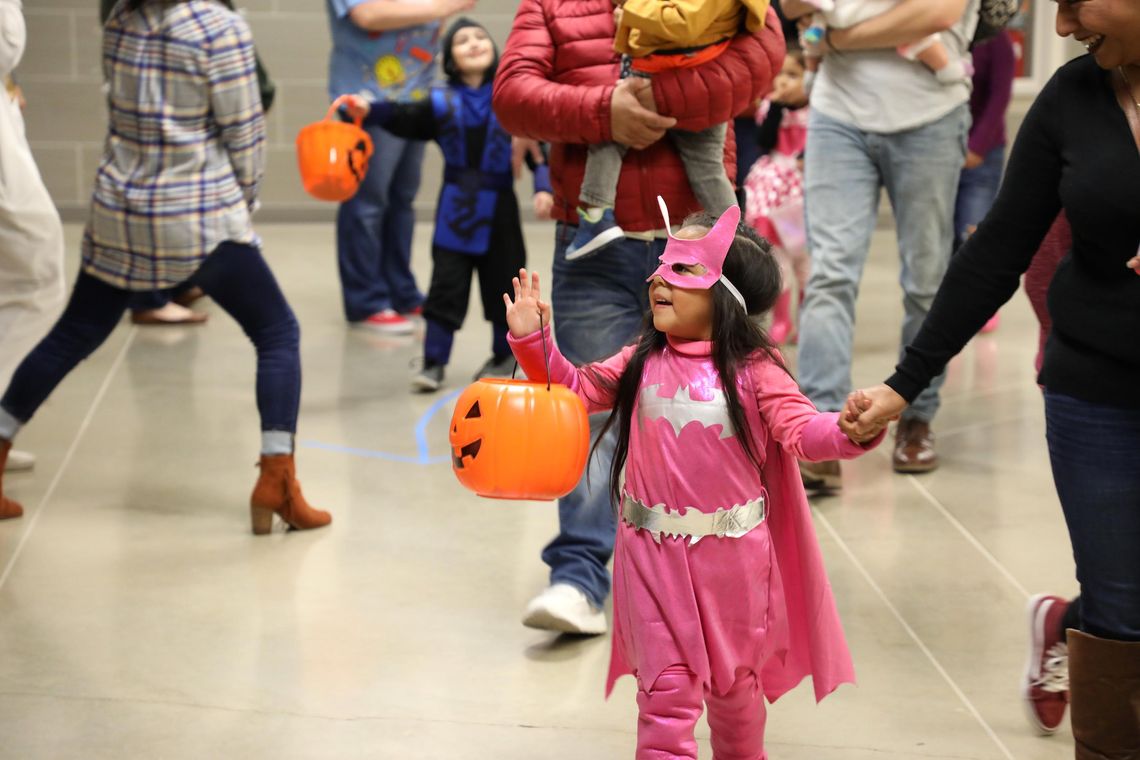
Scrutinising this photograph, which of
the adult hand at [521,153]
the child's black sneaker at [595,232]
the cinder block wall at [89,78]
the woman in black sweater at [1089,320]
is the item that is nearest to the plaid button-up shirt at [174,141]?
the child's black sneaker at [595,232]

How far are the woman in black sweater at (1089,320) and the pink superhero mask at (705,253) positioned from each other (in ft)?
1.19

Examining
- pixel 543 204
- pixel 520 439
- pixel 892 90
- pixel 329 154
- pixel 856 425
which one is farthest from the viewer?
pixel 543 204

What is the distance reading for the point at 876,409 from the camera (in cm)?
266

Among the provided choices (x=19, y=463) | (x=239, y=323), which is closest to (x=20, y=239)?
(x=239, y=323)

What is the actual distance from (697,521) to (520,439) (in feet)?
1.22

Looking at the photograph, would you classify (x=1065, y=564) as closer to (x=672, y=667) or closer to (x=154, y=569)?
(x=672, y=667)

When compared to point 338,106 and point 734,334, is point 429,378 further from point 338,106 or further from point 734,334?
point 734,334

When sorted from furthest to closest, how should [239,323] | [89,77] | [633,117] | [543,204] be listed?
[89,77] < [543,204] < [239,323] < [633,117]

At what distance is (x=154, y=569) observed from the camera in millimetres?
4516

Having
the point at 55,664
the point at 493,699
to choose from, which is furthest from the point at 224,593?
the point at 493,699

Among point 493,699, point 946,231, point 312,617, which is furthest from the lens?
point 946,231

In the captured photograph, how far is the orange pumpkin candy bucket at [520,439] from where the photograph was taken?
2771 millimetres

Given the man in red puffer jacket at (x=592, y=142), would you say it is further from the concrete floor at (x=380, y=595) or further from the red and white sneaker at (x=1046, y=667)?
the red and white sneaker at (x=1046, y=667)

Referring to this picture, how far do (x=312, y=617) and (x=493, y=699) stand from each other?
73cm
